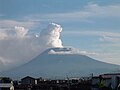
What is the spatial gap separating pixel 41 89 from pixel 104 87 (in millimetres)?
8513

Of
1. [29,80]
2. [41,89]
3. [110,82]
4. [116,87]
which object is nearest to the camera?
[116,87]

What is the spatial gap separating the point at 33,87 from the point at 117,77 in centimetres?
1253

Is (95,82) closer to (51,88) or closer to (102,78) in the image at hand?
(102,78)

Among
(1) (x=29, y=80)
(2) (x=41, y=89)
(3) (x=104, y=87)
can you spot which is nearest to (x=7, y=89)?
(2) (x=41, y=89)

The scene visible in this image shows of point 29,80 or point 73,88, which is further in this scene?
point 29,80

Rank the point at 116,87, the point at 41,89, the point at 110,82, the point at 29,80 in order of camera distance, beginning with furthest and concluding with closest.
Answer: the point at 29,80, the point at 41,89, the point at 110,82, the point at 116,87

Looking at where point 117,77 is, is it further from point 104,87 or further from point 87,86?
point 87,86

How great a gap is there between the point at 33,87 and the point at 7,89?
8.25 meters

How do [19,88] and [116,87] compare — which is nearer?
[116,87]

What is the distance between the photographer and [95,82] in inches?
1892

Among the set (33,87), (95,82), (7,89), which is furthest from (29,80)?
(7,89)

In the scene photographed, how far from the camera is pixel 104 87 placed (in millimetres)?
42375

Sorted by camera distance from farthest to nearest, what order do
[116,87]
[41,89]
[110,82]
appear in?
[41,89] → [110,82] → [116,87]

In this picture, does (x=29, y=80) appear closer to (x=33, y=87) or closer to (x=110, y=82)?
(x=33, y=87)
